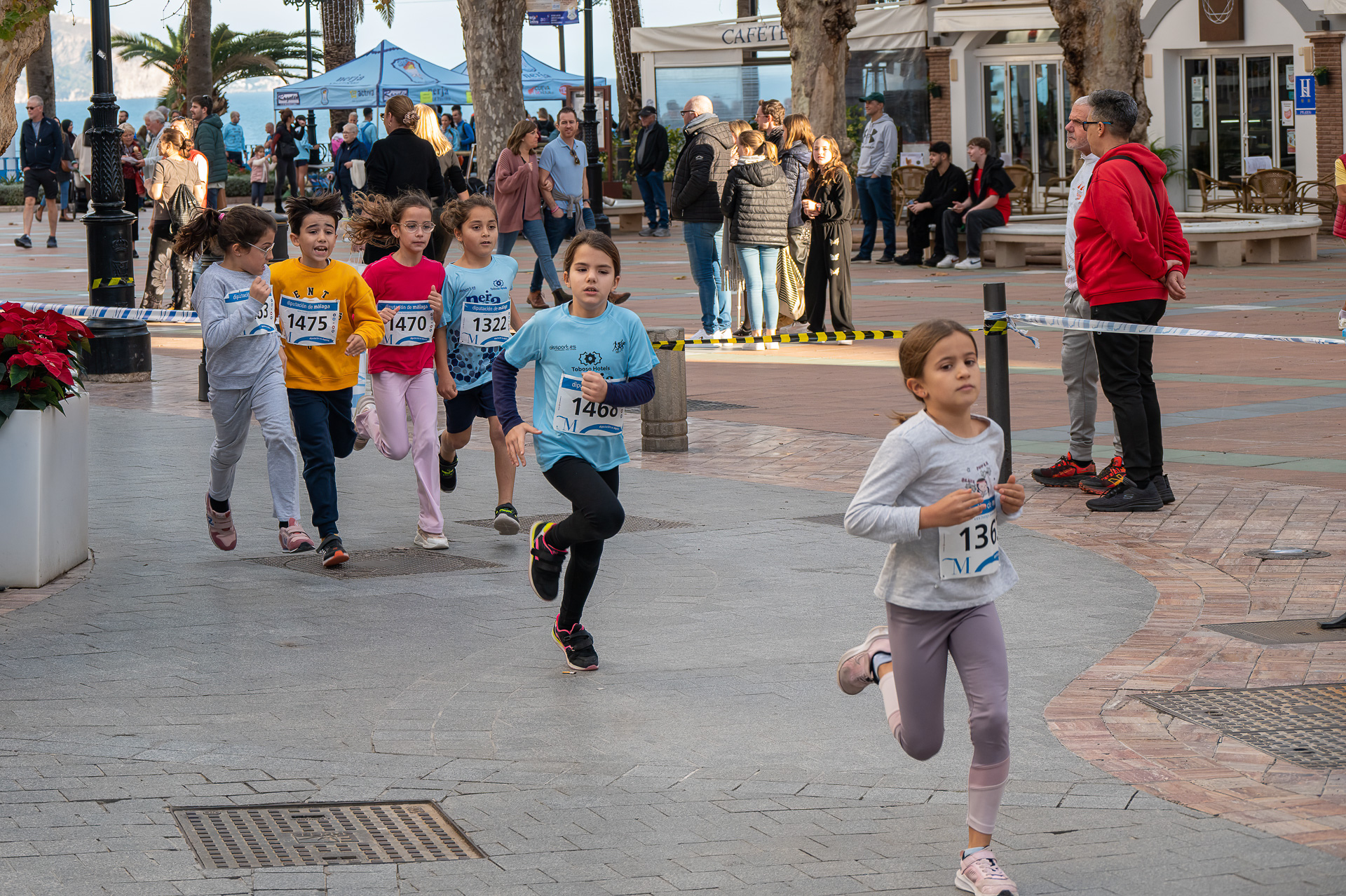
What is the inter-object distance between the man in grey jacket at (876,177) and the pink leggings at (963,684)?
68.7 ft

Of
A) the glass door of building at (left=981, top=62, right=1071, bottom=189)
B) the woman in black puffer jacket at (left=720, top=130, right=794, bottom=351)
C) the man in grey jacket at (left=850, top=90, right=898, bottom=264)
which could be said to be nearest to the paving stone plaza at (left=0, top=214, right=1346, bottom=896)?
the woman in black puffer jacket at (left=720, top=130, right=794, bottom=351)

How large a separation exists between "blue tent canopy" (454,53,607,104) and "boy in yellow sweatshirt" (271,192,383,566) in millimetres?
29322

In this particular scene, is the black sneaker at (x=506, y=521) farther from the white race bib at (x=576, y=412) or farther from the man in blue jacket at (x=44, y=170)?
the man in blue jacket at (x=44, y=170)

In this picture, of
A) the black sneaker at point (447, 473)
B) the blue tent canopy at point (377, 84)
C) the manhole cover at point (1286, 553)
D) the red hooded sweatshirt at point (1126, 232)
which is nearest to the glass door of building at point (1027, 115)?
the blue tent canopy at point (377, 84)

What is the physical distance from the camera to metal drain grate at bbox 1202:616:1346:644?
6270mm

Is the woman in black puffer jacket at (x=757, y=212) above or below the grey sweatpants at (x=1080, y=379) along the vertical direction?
above

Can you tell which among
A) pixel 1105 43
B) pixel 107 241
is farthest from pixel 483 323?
pixel 1105 43

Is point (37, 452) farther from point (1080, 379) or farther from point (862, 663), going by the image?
point (1080, 379)

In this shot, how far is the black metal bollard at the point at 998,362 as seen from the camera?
8.55m

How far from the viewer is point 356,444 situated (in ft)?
28.4

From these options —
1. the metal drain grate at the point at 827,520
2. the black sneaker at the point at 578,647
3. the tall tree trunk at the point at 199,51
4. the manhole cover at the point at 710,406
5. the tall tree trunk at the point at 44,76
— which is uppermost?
the tall tree trunk at the point at 199,51

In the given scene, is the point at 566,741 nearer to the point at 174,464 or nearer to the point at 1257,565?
the point at 1257,565

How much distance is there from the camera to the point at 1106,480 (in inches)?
363

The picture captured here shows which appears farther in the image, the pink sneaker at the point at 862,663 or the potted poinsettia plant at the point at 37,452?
the potted poinsettia plant at the point at 37,452
